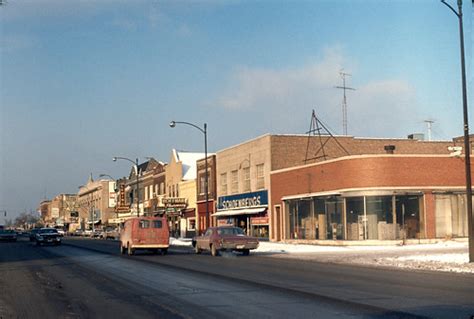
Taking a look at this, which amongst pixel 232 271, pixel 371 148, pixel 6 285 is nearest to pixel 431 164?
pixel 371 148

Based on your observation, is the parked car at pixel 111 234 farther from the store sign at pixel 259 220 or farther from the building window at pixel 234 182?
the store sign at pixel 259 220

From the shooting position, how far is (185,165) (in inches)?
3231

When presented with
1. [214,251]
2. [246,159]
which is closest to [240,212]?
[246,159]

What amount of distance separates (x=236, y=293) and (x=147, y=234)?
2058 cm

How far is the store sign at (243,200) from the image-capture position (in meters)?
55.3

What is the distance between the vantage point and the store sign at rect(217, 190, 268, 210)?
55344 mm

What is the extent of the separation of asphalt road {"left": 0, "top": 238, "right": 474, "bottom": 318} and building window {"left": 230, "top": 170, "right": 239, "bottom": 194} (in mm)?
36082

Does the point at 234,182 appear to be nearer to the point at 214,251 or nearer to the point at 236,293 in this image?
the point at 214,251

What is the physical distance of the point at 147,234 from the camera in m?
36.3

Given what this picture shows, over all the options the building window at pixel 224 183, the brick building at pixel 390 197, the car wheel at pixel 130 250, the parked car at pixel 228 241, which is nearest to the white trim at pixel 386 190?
the brick building at pixel 390 197


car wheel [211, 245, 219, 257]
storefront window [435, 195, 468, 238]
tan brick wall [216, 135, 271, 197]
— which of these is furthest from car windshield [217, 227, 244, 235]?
tan brick wall [216, 135, 271, 197]

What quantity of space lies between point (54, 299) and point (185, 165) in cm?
6622

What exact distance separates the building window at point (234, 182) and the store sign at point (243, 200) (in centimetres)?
60

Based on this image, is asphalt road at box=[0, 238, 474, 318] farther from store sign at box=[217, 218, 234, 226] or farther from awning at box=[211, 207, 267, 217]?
store sign at box=[217, 218, 234, 226]
